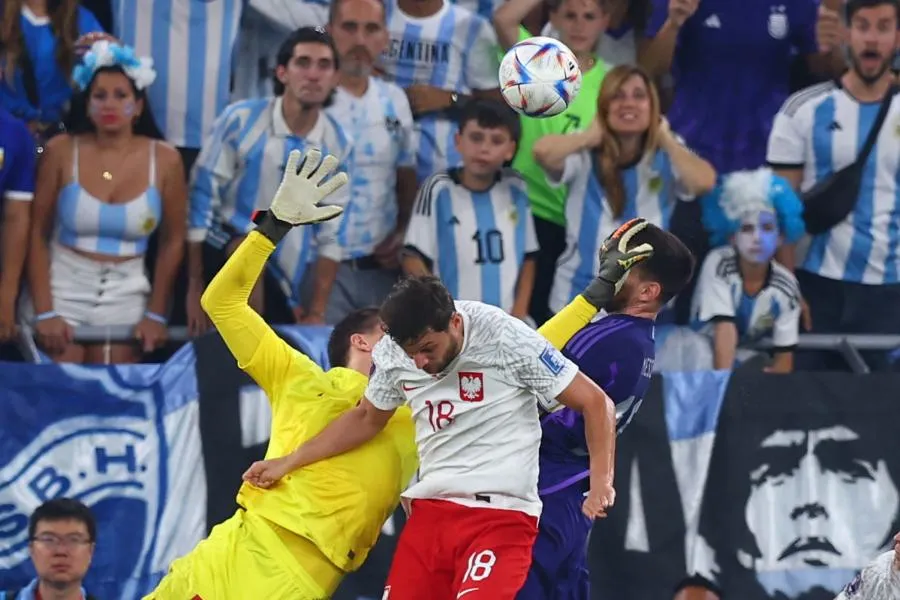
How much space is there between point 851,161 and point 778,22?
0.94 metres

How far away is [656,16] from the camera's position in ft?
33.4

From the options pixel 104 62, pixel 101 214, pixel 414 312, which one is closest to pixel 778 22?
pixel 104 62

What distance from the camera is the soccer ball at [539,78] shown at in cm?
807

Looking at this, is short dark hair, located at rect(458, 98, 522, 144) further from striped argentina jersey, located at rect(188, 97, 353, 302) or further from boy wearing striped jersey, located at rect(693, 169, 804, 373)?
boy wearing striped jersey, located at rect(693, 169, 804, 373)

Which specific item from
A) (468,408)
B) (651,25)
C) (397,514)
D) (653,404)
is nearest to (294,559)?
(468,408)

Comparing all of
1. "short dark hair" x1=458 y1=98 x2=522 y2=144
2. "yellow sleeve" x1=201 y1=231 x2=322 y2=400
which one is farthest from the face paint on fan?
"yellow sleeve" x1=201 y1=231 x2=322 y2=400

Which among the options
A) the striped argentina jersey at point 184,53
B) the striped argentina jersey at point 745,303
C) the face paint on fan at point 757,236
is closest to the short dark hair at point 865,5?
the face paint on fan at point 757,236

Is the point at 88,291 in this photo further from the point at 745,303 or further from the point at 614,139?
the point at 745,303

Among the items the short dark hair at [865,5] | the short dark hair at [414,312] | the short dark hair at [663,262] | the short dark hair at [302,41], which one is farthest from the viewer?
the short dark hair at [865,5]

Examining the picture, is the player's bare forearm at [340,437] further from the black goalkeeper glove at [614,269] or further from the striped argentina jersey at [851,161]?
the striped argentina jersey at [851,161]

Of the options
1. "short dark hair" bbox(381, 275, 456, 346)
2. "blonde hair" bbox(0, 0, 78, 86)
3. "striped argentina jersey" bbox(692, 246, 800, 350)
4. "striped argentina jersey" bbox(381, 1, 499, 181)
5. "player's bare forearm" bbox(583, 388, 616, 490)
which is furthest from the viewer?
"striped argentina jersey" bbox(381, 1, 499, 181)

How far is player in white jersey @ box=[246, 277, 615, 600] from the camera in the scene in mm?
6043

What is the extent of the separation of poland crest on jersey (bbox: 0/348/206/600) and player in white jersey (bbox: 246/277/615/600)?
8.28ft

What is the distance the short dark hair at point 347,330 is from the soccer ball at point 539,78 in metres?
1.65
